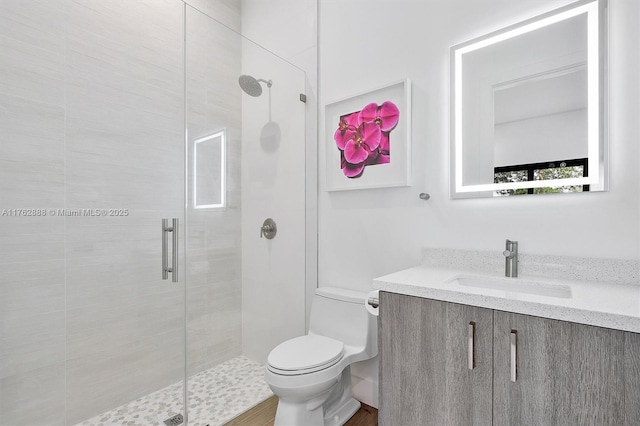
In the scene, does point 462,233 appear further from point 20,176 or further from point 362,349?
point 20,176

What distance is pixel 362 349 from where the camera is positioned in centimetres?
164

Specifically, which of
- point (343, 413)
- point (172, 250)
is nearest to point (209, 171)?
point (172, 250)

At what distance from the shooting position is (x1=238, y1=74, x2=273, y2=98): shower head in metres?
1.80

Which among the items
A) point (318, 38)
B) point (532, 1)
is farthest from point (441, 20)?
point (318, 38)

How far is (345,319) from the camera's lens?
1770 mm

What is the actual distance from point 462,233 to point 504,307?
1.90 feet

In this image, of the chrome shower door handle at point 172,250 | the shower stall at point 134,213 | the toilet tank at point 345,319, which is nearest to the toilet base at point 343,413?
the toilet tank at point 345,319

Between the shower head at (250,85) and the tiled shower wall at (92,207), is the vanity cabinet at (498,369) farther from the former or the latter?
the shower head at (250,85)

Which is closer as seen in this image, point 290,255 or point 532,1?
point 532,1

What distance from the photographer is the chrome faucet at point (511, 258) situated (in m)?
1.31

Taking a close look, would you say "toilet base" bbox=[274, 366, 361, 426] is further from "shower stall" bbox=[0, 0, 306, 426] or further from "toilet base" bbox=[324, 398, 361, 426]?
"shower stall" bbox=[0, 0, 306, 426]

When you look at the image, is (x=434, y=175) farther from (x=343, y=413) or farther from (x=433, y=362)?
(x=343, y=413)

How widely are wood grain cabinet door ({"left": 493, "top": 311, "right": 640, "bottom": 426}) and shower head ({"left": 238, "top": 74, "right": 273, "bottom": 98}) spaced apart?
5.40 feet

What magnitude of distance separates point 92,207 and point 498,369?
6.29 ft
